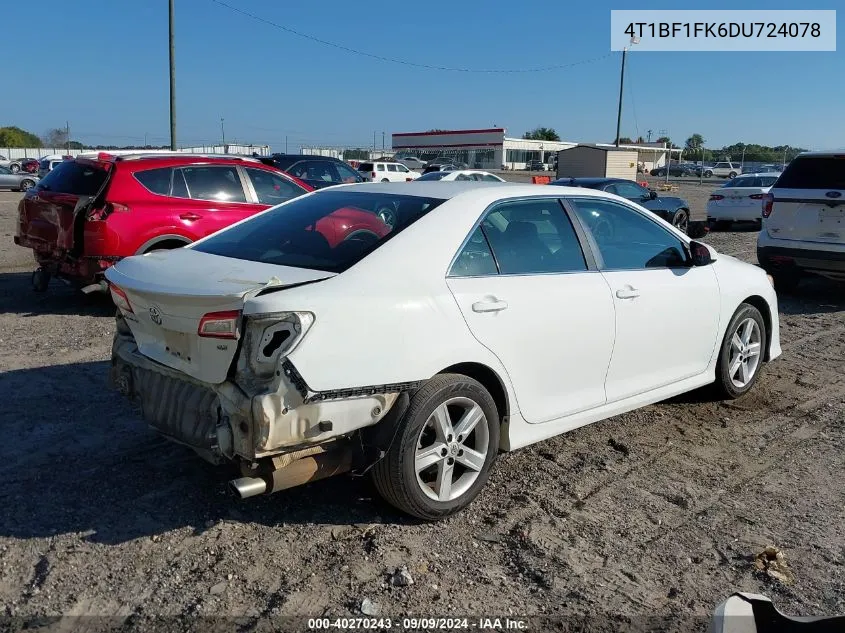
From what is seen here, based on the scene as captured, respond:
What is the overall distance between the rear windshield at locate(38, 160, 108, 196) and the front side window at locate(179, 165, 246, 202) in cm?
88

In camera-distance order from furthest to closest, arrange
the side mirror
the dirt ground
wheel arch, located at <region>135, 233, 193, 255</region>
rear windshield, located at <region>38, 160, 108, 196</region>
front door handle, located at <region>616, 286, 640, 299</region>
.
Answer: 1. rear windshield, located at <region>38, 160, 108, 196</region>
2. wheel arch, located at <region>135, 233, 193, 255</region>
3. the side mirror
4. front door handle, located at <region>616, 286, 640, 299</region>
5. the dirt ground

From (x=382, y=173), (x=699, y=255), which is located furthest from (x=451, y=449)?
(x=382, y=173)

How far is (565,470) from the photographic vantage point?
14.9 ft

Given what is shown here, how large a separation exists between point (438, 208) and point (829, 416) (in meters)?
3.44

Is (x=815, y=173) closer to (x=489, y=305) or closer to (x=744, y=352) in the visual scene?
(x=744, y=352)

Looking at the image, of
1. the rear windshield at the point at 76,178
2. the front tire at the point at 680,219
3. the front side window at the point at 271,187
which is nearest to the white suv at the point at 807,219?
the front side window at the point at 271,187

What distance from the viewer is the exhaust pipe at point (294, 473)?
334cm

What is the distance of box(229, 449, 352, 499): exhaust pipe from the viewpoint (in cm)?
334

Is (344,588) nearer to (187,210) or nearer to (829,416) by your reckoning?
(829,416)

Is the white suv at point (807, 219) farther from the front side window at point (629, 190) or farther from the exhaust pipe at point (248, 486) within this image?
the exhaust pipe at point (248, 486)

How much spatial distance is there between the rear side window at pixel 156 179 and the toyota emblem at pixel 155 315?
502 centimetres

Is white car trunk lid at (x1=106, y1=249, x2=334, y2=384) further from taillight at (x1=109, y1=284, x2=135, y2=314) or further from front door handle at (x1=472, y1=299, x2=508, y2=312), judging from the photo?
front door handle at (x1=472, y1=299, x2=508, y2=312)

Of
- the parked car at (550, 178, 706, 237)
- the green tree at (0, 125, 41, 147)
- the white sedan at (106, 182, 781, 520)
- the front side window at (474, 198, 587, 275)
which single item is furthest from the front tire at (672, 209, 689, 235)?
the green tree at (0, 125, 41, 147)

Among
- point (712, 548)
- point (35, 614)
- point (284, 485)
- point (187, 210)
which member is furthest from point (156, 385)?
point (187, 210)
